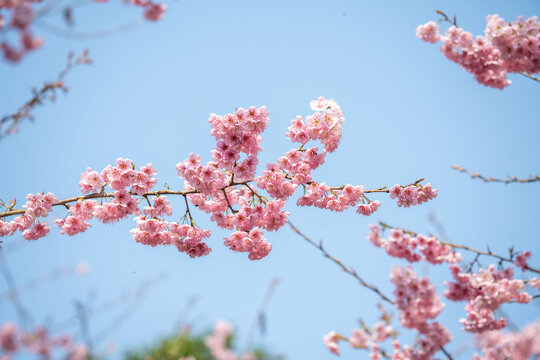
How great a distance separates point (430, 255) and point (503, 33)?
10.3 ft

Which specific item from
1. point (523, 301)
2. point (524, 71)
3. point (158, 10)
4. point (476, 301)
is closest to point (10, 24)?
point (158, 10)

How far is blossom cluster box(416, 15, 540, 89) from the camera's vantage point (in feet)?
13.5

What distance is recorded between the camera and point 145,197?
4.17 m

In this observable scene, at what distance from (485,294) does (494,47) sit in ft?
10.0

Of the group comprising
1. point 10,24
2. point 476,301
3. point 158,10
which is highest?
point 158,10

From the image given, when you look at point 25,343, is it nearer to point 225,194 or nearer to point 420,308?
point 225,194

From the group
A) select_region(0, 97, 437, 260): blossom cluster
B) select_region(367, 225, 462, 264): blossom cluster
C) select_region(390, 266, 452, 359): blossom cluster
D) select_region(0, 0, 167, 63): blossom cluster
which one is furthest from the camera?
select_region(367, 225, 462, 264): blossom cluster

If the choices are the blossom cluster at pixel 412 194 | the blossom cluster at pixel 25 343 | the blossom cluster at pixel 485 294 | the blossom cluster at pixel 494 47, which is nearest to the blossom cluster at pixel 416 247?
the blossom cluster at pixel 485 294

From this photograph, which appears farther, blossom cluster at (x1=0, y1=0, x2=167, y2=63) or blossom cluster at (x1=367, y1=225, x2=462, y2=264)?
blossom cluster at (x1=367, y1=225, x2=462, y2=264)

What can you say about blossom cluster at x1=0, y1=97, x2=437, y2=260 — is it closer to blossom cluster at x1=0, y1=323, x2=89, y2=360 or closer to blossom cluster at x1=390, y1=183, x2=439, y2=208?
blossom cluster at x1=390, y1=183, x2=439, y2=208

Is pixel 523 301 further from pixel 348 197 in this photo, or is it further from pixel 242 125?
pixel 242 125

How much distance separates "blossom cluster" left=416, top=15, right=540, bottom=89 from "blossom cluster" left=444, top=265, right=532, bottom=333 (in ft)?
8.19

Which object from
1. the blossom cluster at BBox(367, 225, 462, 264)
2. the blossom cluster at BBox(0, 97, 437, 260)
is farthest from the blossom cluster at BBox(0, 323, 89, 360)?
the blossom cluster at BBox(367, 225, 462, 264)

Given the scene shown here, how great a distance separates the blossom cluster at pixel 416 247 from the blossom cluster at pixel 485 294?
0.45 m
